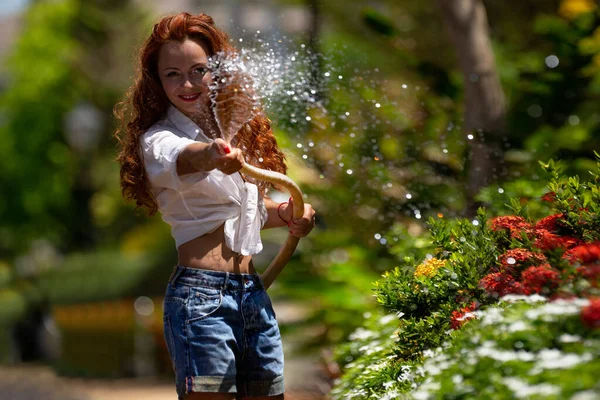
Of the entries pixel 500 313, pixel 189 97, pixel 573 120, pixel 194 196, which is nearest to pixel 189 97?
pixel 189 97

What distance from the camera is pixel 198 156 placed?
248cm

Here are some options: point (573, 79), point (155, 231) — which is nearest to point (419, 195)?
point (573, 79)

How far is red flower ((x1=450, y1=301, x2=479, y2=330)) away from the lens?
99.1 inches

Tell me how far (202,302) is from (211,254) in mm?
150

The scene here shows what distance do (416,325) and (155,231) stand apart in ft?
42.7

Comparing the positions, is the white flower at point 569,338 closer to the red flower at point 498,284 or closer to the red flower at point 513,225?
the red flower at point 498,284

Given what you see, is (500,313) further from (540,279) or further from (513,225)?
(513,225)

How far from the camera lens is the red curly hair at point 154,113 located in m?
2.80

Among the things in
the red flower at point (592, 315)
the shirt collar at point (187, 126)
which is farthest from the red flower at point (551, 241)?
the shirt collar at point (187, 126)

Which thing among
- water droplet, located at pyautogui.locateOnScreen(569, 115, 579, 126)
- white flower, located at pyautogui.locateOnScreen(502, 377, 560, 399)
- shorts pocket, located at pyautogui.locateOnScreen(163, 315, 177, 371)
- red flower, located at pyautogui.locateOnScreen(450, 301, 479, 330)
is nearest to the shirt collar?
shorts pocket, located at pyautogui.locateOnScreen(163, 315, 177, 371)

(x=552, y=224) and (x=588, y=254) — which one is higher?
(x=552, y=224)

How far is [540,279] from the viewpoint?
238 cm

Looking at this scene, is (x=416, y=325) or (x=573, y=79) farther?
(x=573, y=79)

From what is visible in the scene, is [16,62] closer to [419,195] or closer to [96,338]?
[96,338]
